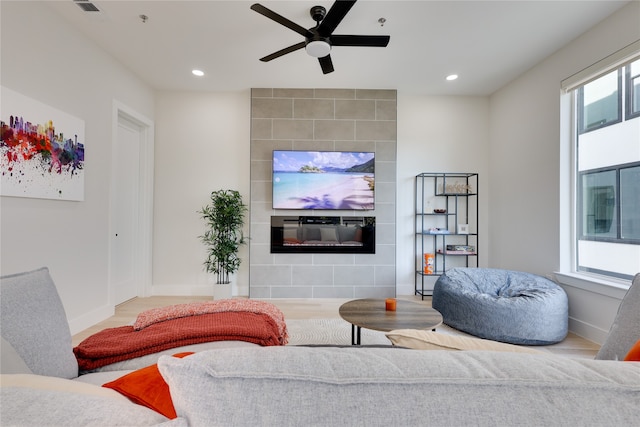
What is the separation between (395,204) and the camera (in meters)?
3.75

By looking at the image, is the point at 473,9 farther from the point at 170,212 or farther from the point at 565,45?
the point at 170,212

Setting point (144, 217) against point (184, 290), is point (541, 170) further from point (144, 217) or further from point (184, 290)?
point (144, 217)

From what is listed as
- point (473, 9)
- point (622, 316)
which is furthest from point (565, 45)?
point (622, 316)

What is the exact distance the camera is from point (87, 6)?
2246mm

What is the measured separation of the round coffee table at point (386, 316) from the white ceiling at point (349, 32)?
8.08 ft

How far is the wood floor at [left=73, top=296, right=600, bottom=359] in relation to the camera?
7.57 ft

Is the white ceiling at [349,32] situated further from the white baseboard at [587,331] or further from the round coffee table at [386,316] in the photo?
the white baseboard at [587,331]

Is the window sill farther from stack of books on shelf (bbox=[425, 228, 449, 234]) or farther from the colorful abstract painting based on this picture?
the colorful abstract painting

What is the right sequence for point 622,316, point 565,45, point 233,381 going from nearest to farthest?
point 233,381 < point 622,316 < point 565,45

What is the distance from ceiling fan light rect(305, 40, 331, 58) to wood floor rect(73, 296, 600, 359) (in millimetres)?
2603

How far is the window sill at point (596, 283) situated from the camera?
2.21m

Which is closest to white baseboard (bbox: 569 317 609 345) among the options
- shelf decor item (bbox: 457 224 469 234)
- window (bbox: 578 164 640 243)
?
window (bbox: 578 164 640 243)

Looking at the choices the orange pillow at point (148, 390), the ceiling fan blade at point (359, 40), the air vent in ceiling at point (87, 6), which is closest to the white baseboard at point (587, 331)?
the ceiling fan blade at point (359, 40)

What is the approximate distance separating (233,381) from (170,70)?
12.6 feet
